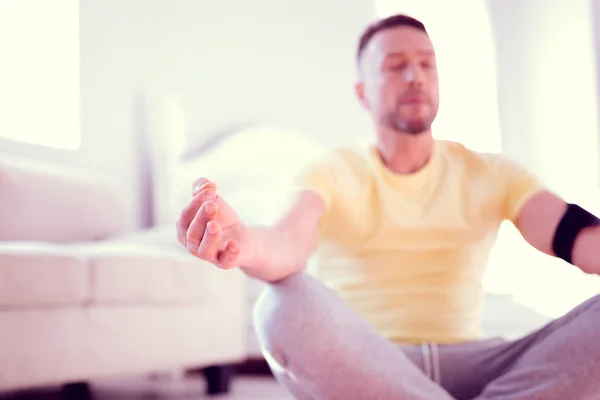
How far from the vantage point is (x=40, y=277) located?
56.9 inches

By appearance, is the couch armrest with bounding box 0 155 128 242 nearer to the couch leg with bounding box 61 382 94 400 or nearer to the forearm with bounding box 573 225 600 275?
the couch leg with bounding box 61 382 94 400

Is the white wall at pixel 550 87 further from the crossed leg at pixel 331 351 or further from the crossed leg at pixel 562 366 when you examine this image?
the crossed leg at pixel 331 351

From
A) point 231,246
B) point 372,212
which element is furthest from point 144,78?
point 231,246

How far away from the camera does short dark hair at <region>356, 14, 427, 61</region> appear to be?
108cm

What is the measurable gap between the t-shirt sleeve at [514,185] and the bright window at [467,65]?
1.25m

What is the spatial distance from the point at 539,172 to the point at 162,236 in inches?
59.7

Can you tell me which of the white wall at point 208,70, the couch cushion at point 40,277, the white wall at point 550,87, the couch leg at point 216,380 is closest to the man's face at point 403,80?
the couch cushion at point 40,277

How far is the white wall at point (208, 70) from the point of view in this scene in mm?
2678

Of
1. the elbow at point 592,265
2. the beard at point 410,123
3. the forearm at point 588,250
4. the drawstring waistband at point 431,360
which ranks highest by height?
the beard at point 410,123

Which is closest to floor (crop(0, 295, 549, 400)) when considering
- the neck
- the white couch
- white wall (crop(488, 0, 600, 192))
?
the white couch

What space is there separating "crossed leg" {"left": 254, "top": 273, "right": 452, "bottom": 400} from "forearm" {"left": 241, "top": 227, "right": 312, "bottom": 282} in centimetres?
2

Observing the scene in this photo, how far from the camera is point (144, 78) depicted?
279 centimetres

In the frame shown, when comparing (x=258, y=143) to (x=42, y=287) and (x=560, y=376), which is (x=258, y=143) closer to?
(x=42, y=287)

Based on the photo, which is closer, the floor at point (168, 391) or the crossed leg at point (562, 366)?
the crossed leg at point (562, 366)
